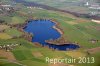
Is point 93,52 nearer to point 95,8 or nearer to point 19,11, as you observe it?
point 19,11

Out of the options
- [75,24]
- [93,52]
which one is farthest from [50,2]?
[93,52]

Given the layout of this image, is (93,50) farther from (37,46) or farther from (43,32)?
(43,32)

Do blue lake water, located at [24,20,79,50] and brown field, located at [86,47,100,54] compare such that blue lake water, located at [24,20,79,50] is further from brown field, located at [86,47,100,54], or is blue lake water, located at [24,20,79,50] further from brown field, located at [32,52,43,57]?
brown field, located at [32,52,43,57]

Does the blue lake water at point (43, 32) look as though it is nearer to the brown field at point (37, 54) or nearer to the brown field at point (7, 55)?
the brown field at point (37, 54)

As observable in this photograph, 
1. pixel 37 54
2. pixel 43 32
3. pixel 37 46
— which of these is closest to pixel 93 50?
pixel 37 54

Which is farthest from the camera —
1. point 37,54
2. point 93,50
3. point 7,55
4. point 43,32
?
point 43,32

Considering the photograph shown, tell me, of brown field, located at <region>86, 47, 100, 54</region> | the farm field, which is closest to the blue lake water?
the farm field

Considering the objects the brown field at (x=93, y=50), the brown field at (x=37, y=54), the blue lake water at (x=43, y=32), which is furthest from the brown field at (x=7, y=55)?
the brown field at (x=93, y=50)
